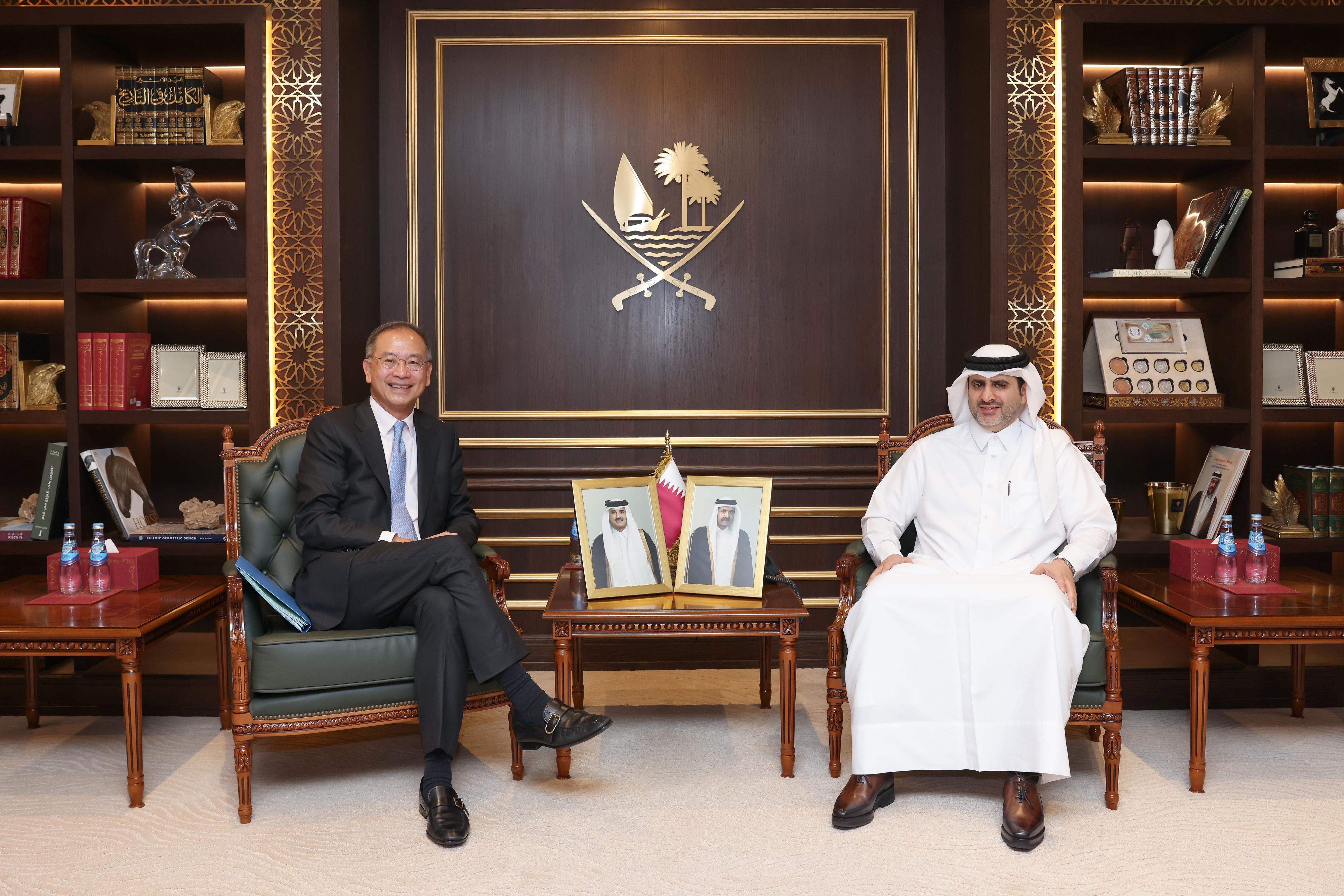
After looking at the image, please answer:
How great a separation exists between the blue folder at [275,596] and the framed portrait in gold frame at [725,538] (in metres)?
1.18

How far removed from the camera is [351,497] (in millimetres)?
3305

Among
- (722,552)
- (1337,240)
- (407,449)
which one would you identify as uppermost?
(1337,240)

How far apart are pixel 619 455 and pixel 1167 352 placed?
2.30 meters

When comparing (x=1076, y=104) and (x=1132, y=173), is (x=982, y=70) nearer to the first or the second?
(x=1076, y=104)

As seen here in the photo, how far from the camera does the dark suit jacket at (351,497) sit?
3090mm

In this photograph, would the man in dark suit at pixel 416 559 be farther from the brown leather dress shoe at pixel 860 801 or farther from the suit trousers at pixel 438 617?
the brown leather dress shoe at pixel 860 801

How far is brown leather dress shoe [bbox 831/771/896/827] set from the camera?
279 centimetres

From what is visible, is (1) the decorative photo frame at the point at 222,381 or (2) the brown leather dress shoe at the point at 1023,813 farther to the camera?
(1) the decorative photo frame at the point at 222,381

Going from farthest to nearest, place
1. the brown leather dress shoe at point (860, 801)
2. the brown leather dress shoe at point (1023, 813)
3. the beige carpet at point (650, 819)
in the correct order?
1. the brown leather dress shoe at point (860, 801)
2. the brown leather dress shoe at point (1023, 813)
3. the beige carpet at point (650, 819)

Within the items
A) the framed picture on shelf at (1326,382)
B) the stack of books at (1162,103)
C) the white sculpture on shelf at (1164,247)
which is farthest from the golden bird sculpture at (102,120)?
the framed picture on shelf at (1326,382)

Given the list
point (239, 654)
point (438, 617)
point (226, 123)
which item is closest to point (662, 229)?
point (226, 123)

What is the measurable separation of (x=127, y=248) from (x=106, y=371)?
0.59 metres

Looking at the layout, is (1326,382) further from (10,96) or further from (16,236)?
(10,96)

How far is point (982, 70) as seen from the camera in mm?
A: 3920
